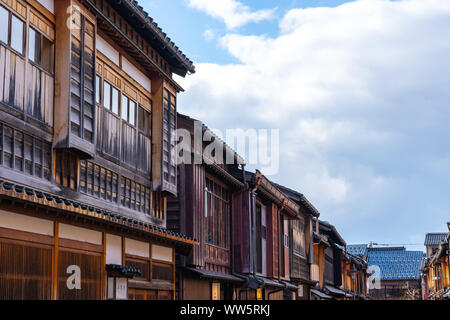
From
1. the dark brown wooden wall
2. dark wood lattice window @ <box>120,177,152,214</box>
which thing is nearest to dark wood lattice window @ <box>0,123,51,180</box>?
dark wood lattice window @ <box>120,177,152,214</box>

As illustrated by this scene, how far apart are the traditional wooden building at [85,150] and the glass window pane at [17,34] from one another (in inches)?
1.6

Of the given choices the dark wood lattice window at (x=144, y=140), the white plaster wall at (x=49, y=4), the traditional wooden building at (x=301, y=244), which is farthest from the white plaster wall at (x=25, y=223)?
Result: the traditional wooden building at (x=301, y=244)

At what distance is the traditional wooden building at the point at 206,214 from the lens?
81.1 feet

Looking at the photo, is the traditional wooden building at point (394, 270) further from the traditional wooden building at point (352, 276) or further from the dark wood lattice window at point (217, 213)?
the dark wood lattice window at point (217, 213)

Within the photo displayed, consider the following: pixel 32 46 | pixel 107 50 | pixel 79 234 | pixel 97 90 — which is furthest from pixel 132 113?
pixel 32 46

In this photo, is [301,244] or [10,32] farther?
[301,244]

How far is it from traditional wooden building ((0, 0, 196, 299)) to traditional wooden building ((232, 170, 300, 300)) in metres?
8.90

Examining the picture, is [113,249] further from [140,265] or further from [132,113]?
[132,113]

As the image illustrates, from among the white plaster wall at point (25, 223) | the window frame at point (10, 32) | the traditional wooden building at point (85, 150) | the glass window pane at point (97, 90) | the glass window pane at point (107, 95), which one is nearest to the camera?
the white plaster wall at point (25, 223)

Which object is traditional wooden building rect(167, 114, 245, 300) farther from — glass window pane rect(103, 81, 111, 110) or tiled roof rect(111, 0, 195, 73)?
glass window pane rect(103, 81, 111, 110)

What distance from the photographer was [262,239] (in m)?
36.2

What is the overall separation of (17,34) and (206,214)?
1541cm
